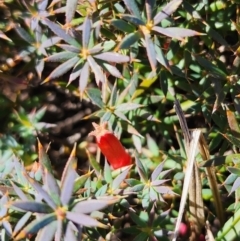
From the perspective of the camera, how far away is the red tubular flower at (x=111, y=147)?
1.64 meters

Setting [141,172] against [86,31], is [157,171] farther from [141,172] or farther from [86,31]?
[86,31]

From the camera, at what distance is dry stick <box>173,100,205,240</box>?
1.48 m

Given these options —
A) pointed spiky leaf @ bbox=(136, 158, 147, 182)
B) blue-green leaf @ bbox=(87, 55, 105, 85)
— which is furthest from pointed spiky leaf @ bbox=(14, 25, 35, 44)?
pointed spiky leaf @ bbox=(136, 158, 147, 182)

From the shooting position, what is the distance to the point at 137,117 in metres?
1.88

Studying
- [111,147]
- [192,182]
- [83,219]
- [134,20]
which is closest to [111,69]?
[134,20]

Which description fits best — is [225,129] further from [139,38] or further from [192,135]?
[139,38]

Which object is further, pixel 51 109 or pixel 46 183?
pixel 51 109

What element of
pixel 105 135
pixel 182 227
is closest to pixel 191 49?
pixel 105 135

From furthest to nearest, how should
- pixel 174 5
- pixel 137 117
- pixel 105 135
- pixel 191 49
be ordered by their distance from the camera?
pixel 137 117, pixel 191 49, pixel 105 135, pixel 174 5

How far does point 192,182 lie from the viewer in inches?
63.4

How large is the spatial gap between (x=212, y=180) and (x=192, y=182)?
0.26 ft

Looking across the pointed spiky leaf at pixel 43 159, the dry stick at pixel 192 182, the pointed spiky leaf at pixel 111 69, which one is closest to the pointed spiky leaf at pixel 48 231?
the pointed spiky leaf at pixel 43 159

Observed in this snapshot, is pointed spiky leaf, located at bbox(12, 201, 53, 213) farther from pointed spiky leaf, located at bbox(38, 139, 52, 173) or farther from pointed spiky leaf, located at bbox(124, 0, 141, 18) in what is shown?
pointed spiky leaf, located at bbox(124, 0, 141, 18)

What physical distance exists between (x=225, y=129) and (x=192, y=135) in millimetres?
254
